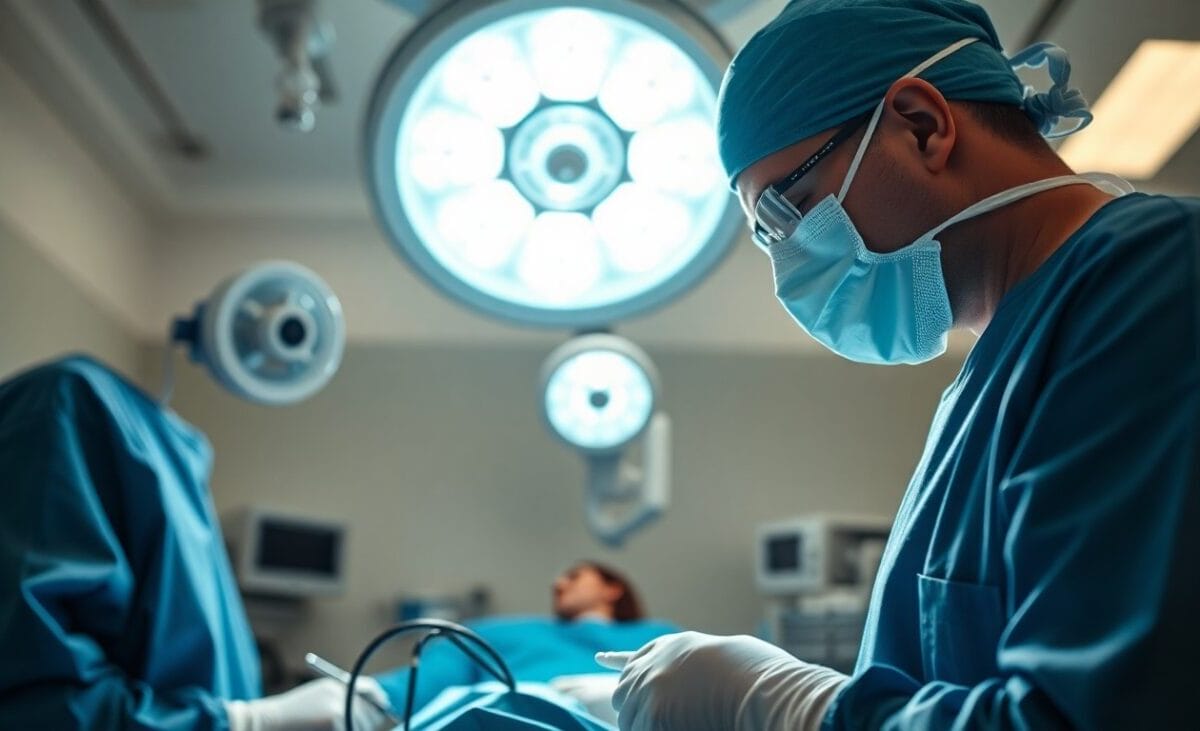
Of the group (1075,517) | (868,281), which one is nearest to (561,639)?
(868,281)

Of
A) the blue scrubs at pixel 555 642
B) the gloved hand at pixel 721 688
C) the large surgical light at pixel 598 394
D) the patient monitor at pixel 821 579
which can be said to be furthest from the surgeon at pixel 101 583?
the patient monitor at pixel 821 579

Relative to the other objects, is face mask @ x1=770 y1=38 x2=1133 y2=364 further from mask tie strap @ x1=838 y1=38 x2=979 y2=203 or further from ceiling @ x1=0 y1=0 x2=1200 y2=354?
ceiling @ x1=0 y1=0 x2=1200 y2=354

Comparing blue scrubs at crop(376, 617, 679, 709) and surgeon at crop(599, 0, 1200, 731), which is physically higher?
surgeon at crop(599, 0, 1200, 731)

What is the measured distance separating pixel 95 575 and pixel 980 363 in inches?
45.1

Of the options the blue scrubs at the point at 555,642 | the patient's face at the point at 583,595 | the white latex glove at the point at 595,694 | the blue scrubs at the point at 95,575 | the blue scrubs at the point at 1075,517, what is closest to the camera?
the blue scrubs at the point at 1075,517

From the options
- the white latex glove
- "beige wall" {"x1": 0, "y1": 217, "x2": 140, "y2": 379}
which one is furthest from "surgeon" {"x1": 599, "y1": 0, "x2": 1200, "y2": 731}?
"beige wall" {"x1": 0, "y1": 217, "x2": 140, "y2": 379}

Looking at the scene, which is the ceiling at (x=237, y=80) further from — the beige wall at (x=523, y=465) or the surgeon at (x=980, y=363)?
the surgeon at (x=980, y=363)

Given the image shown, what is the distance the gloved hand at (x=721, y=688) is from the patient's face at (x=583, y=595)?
79.2 inches

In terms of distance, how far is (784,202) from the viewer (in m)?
1.15

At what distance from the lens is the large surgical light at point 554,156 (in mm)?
1598

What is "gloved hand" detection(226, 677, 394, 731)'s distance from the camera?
1.62m

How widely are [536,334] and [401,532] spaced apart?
0.78m

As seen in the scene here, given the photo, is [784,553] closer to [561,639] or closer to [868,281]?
[561,639]

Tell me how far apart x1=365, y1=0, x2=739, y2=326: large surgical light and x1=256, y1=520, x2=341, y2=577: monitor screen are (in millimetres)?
1770
